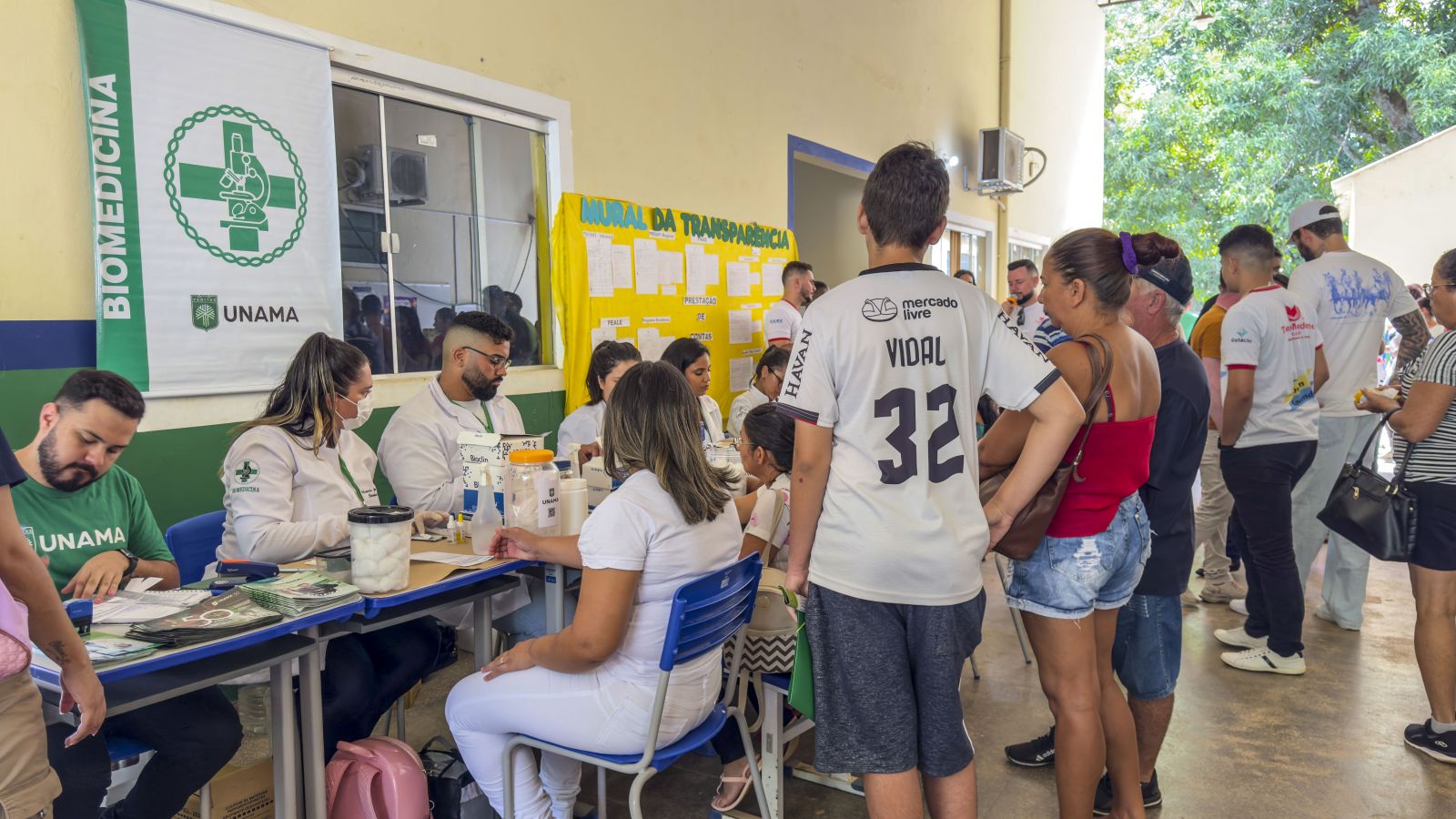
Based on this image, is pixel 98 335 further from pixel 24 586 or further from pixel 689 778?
pixel 689 778

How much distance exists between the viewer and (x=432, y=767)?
238cm

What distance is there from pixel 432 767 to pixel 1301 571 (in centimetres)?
362

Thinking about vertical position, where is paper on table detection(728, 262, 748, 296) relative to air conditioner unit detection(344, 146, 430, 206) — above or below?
below

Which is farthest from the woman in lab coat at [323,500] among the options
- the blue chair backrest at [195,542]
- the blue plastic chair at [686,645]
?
the blue plastic chair at [686,645]

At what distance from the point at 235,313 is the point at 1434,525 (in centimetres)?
384

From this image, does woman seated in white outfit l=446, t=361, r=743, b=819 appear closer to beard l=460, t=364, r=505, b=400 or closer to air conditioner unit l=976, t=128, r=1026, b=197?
beard l=460, t=364, r=505, b=400

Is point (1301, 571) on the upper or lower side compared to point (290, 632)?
lower

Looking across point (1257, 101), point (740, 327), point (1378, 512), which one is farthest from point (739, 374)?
point (1257, 101)

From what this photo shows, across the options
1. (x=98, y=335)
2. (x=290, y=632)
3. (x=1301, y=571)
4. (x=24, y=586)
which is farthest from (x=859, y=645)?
(x=1301, y=571)

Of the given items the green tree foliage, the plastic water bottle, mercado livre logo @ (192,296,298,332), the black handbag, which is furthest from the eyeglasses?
the green tree foliage

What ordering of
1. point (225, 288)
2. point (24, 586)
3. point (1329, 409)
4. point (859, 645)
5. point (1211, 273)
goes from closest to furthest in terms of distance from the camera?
point (24, 586) → point (859, 645) → point (225, 288) → point (1329, 409) → point (1211, 273)

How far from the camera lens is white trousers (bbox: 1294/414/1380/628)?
3832 mm

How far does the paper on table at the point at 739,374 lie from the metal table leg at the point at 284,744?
3955 millimetres

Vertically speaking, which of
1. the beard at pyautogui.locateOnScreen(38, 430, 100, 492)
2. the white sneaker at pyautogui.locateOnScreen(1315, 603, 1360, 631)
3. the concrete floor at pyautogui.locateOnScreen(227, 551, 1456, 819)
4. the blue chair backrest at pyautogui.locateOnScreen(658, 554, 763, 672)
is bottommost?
the concrete floor at pyautogui.locateOnScreen(227, 551, 1456, 819)
